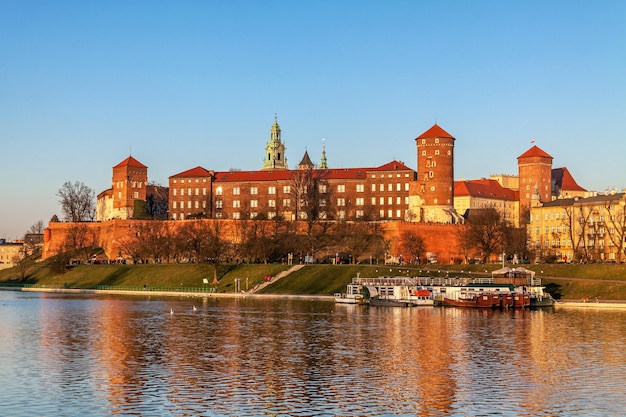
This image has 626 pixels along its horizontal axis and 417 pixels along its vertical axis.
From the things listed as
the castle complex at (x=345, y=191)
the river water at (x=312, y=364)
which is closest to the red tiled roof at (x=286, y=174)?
the castle complex at (x=345, y=191)

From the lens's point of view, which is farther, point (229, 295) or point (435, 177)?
point (435, 177)

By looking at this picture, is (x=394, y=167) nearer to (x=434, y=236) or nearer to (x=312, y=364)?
(x=434, y=236)

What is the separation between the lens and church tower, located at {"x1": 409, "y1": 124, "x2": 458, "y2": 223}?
130125mm

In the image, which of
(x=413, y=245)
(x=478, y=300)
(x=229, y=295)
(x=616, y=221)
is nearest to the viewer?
(x=478, y=300)

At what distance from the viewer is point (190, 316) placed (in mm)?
63250

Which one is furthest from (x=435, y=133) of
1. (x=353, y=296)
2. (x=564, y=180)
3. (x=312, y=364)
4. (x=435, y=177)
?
(x=312, y=364)

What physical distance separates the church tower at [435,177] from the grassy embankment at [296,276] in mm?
36137

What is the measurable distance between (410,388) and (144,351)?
582 inches

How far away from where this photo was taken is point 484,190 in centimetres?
16312

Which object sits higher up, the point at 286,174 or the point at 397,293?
the point at 286,174

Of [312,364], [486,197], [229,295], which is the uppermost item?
[486,197]

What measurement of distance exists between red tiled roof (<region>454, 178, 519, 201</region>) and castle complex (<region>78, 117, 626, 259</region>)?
0.26 meters

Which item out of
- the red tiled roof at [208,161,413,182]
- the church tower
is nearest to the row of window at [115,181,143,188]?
the red tiled roof at [208,161,413,182]

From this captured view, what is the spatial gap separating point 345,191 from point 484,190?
33.0 metres
